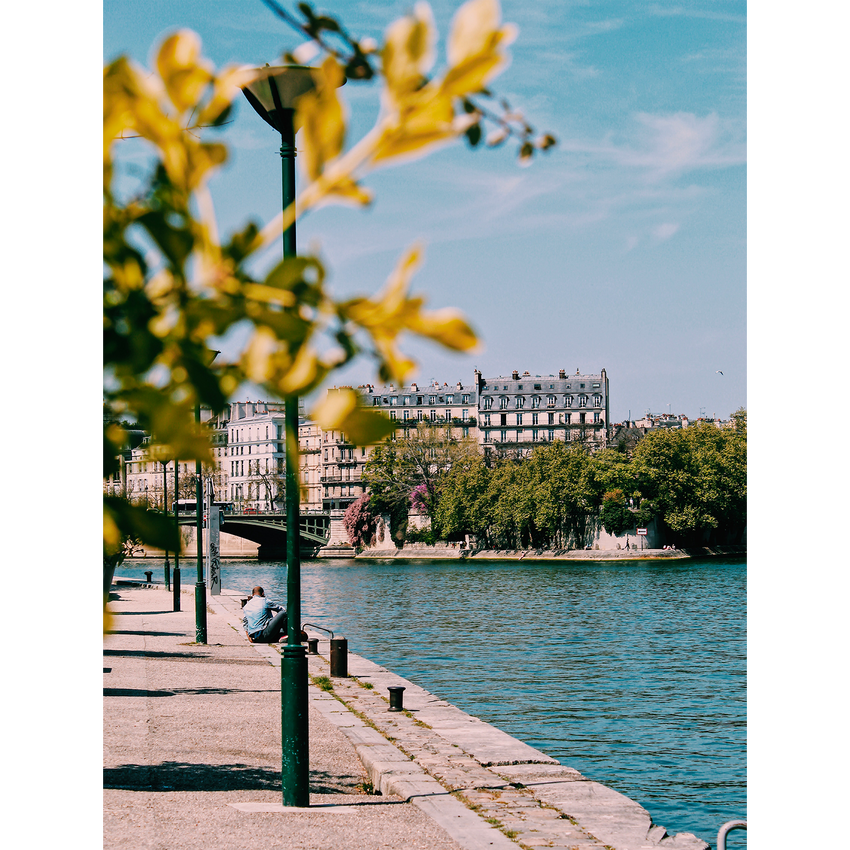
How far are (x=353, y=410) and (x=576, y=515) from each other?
8440cm

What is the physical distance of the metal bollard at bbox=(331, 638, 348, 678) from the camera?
1622 centimetres

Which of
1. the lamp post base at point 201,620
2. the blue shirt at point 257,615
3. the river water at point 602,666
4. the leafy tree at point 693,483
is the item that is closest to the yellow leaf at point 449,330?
the river water at point 602,666

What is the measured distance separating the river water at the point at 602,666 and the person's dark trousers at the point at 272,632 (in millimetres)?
2652

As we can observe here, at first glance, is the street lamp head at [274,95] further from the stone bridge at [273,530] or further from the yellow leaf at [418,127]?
the stone bridge at [273,530]

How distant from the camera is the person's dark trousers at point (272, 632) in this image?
21406 millimetres

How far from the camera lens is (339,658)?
53.3 feet

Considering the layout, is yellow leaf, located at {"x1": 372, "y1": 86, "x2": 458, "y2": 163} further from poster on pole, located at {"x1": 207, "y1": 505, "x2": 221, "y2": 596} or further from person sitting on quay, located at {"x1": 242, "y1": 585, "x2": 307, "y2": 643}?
person sitting on quay, located at {"x1": 242, "y1": 585, "x2": 307, "y2": 643}

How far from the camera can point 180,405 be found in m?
1.04

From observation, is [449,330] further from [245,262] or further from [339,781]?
[339,781]

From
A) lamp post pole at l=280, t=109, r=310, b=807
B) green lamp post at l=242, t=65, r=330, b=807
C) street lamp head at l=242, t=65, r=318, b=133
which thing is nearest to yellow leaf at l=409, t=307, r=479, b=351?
street lamp head at l=242, t=65, r=318, b=133

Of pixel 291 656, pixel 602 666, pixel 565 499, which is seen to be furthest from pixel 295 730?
pixel 565 499

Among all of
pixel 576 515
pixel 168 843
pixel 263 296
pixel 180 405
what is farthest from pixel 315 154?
pixel 576 515
